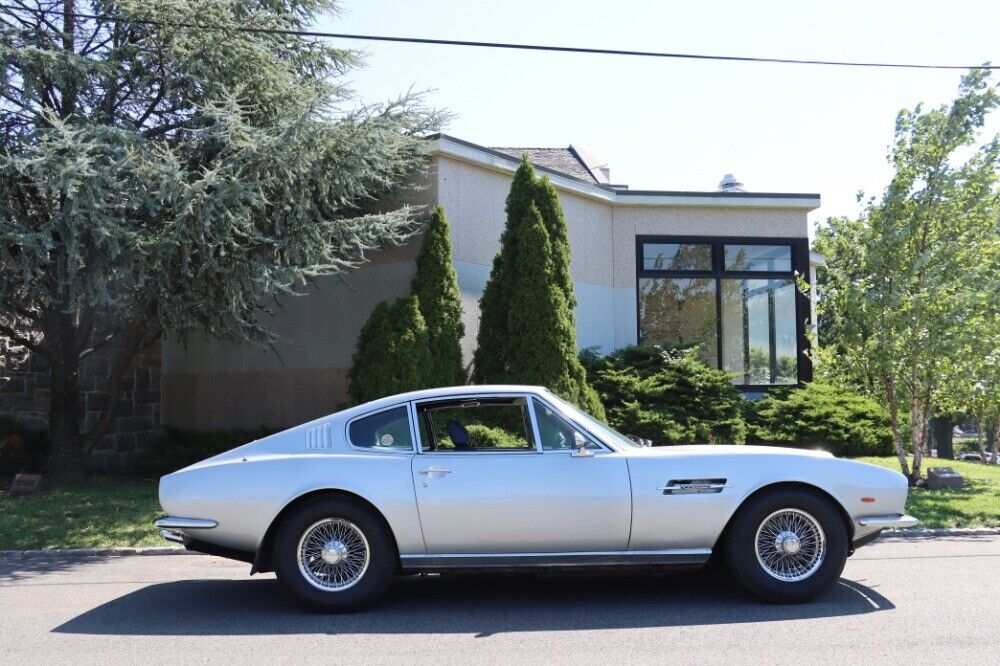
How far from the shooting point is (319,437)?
22.1 feet

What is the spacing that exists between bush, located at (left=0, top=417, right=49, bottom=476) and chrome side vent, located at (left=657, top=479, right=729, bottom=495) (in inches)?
451

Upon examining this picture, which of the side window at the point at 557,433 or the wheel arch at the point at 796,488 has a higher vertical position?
the side window at the point at 557,433

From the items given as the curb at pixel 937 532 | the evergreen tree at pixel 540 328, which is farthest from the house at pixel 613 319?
the curb at pixel 937 532

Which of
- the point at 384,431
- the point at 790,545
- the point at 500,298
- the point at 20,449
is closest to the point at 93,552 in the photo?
the point at 384,431

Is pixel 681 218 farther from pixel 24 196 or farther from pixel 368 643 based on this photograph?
pixel 368 643

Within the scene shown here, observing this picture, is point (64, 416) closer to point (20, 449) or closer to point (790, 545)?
point (20, 449)

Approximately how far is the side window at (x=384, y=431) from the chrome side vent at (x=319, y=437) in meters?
0.15

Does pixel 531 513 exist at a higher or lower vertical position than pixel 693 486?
lower

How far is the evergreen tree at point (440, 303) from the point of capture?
12.9 meters

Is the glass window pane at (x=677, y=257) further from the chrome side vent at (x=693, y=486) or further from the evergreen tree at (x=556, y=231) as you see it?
the chrome side vent at (x=693, y=486)

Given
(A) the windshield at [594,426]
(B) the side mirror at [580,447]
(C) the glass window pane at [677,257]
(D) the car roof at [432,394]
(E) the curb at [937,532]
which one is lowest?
(E) the curb at [937,532]

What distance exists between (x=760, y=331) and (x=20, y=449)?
39.9 feet

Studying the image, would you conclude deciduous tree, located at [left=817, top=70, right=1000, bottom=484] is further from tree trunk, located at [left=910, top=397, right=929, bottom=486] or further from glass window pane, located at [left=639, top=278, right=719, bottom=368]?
glass window pane, located at [left=639, top=278, right=719, bottom=368]

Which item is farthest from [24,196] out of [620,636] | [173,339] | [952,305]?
[952,305]
